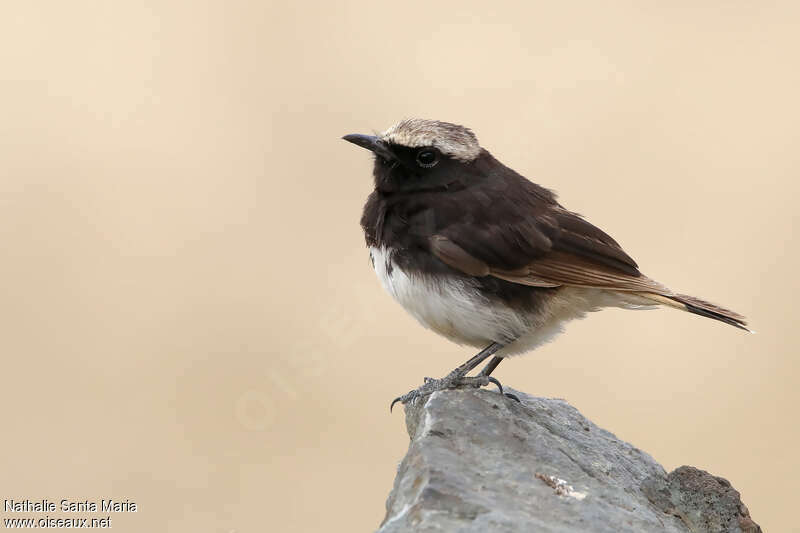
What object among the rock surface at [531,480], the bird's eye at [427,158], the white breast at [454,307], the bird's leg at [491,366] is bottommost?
the rock surface at [531,480]

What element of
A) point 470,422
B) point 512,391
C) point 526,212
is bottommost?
point 470,422

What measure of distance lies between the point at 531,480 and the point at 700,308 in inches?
74.7

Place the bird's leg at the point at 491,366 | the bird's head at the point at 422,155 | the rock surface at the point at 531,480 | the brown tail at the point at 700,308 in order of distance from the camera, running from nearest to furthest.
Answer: the rock surface at the point at 531,480 → the brown tail at the point at 700,308 → the bird's head at the point at 422,155 → the bird's leg at the point at 491,366

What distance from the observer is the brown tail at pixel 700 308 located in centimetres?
643

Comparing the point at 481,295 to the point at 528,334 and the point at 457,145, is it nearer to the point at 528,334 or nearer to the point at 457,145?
the point at 528,334

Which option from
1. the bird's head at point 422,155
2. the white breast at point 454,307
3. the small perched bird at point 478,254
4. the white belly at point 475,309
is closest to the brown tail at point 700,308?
the small perched bird at point 478,254

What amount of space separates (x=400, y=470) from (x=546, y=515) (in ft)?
2.90

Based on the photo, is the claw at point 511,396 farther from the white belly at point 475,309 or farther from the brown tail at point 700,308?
the brown tail at point 700,308

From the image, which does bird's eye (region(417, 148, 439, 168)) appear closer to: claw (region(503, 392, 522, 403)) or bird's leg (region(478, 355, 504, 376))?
bird's leg (region(478, 355, 504, 376))

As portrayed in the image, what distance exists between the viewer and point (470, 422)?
5.80 metres

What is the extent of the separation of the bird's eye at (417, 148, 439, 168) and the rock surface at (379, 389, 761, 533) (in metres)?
1.65

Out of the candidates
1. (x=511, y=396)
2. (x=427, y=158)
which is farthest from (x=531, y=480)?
(x=427, y=158)

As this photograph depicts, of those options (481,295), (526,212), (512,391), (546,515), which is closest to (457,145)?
(526,212)

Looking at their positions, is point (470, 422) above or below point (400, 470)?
above
